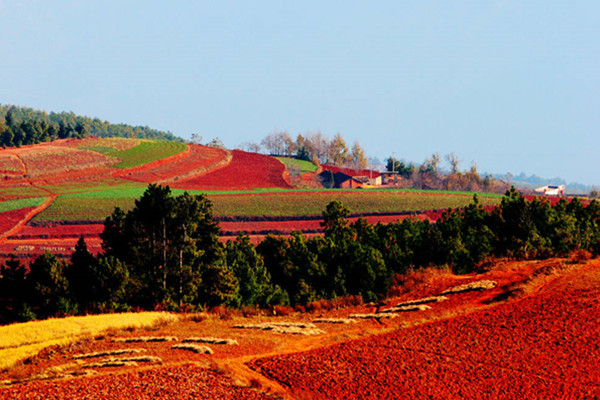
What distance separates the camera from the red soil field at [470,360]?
15.3m

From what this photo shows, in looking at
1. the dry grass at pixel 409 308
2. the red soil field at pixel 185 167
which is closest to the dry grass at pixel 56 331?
the dry grass at pixel 409 308

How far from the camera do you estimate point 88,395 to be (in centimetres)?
1406

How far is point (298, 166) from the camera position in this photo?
507 feet

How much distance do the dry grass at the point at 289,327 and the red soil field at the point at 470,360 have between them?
2.41 m

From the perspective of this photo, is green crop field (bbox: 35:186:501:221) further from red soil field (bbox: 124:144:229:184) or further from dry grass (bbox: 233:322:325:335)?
dry grass (bbox: 233:322:325:335)

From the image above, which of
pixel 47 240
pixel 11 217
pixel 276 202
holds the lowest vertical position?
pixel 47 240

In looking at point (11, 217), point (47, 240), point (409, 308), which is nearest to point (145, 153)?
point (11, 217)

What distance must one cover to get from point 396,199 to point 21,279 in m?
76.1

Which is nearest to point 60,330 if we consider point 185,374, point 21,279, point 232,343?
point 232,343

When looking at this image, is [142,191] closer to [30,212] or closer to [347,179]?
[30,212]

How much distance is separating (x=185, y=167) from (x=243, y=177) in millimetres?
12640

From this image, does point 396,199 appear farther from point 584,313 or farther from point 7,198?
point 584,313

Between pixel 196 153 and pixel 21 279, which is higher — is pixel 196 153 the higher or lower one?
the higher one

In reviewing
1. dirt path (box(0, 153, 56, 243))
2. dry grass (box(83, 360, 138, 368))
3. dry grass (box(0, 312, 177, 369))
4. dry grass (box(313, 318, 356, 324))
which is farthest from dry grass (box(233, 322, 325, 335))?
dirt path (box(0, 153, 56, 243))
